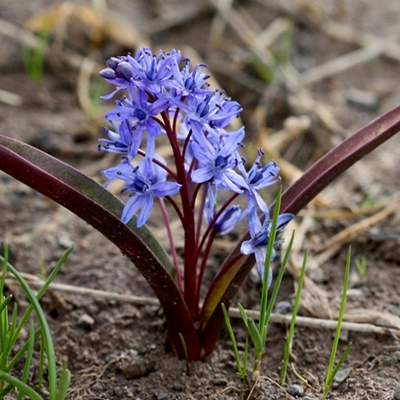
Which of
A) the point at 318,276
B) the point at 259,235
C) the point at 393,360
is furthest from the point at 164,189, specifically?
the point at 318,276

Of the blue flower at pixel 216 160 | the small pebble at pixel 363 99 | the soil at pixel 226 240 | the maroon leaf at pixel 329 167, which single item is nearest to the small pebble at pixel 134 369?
the soil at pixel 226 240

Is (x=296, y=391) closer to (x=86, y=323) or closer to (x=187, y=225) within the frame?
(x=187, y=225)

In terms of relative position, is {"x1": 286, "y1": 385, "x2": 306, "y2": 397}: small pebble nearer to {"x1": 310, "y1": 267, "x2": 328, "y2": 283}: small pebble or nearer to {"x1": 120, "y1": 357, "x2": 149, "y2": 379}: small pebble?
{"x1": 120, "y1": 357, "x2": 149, "y2": 379}: small pebble

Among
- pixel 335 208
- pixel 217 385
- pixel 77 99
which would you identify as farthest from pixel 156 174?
pixel 77 99

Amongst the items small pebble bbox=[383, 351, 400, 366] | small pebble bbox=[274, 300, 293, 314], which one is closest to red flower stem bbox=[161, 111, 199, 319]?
small pebble bbox=[274, 300, 293, 314]

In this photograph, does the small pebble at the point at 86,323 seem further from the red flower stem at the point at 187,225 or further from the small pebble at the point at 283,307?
the small pebble at the point at 283,307

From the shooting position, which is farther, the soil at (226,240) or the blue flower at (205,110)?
the soil at (226,240)

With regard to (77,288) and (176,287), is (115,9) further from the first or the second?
(176,287)

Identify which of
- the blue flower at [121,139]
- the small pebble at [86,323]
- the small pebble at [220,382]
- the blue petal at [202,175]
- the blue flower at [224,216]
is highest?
the blue flower at [224,216]
